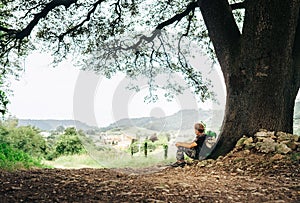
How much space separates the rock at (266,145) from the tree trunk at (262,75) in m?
0.31

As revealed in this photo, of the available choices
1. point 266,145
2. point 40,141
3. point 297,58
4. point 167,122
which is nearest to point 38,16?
point 167,122

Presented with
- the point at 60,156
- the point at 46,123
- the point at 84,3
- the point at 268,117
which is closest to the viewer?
the point at 268,117

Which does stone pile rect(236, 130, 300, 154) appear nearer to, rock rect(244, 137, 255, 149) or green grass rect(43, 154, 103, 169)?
rock rect(244, 137, 255, 149)

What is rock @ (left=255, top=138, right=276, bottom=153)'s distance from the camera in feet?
19.8

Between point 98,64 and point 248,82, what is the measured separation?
405 cm

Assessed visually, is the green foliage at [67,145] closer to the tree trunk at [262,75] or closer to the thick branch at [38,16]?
the thick branch at [38,16]

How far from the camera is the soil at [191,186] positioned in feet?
12.1

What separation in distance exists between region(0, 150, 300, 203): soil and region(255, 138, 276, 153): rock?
0.34ft

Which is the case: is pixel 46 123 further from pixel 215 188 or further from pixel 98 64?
pixel 215 188

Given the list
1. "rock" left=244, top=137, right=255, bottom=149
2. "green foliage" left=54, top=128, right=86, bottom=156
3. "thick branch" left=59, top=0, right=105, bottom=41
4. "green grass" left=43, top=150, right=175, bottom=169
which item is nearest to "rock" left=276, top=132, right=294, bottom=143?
"rock" left=244, top=137, right=255, bottom=149

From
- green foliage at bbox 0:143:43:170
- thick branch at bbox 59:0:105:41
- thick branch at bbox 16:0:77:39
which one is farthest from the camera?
thick branch at bbox 59:0:105:41

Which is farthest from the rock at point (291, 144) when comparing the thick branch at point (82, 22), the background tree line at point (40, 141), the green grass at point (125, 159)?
the background tree line at point (40, 141)

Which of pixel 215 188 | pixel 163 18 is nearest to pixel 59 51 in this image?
pixel 163 18

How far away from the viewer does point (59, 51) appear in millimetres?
10047
